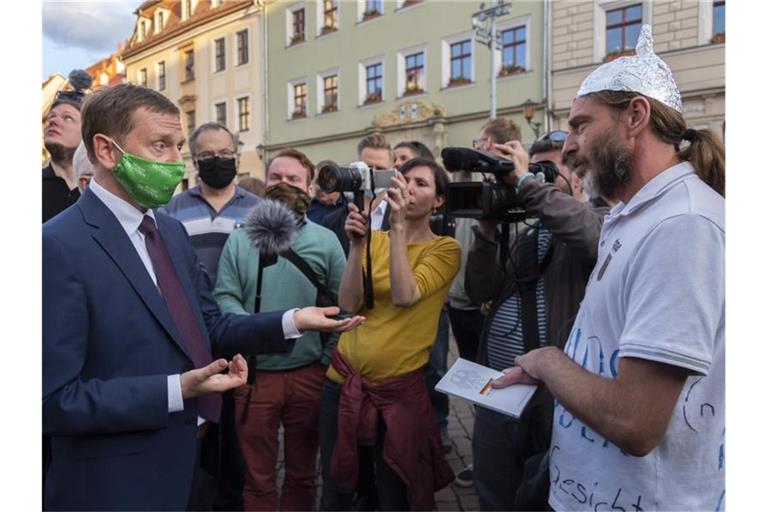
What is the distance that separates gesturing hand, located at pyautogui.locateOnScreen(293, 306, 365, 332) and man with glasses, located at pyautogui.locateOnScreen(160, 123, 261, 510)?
1.22m

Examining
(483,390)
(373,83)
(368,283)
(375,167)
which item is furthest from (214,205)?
(373,83)

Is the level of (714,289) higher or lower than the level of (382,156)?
lower

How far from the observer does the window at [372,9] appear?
742 inches

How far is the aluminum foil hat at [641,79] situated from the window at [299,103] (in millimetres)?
21074

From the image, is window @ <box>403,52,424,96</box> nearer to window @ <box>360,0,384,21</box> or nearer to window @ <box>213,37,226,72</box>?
window @ <box>360,0,384,21</box>

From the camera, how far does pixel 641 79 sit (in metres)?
1.62

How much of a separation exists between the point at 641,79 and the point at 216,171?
2533mm

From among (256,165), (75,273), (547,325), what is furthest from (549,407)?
(256,165)

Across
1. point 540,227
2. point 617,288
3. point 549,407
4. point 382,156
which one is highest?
point 382,156

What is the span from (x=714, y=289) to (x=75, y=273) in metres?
1.61

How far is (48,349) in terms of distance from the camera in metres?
1.51

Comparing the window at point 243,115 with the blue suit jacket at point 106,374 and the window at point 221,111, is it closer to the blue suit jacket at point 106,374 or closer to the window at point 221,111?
the window at point 221,111

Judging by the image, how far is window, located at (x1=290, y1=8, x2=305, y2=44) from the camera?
20.5 metres

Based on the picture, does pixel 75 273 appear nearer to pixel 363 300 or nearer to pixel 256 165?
pixel 363 300
